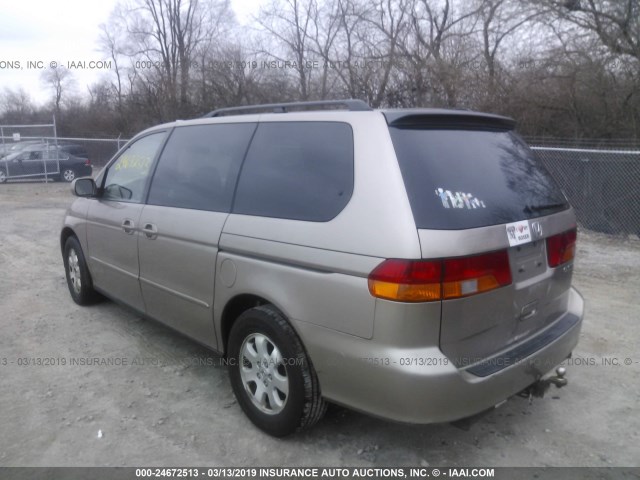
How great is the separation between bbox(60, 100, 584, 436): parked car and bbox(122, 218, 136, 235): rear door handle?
42cm

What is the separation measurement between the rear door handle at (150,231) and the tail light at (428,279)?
1913 millimetres

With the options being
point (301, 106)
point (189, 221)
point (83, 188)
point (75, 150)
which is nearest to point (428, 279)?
point (301, 106)

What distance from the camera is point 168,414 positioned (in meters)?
3.19

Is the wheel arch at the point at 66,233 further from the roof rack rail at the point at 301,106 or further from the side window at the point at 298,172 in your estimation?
the side window at the point at 298,172

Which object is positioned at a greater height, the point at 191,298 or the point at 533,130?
the point at 533,130

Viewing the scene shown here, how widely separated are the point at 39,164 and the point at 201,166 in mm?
18122

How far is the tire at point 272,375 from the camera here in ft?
8.71

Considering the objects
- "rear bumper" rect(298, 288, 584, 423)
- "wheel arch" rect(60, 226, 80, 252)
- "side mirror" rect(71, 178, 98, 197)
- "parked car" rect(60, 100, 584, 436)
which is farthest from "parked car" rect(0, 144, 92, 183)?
"rear bumper" rect(298, 288, 584, 423)

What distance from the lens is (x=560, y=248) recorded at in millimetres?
2918

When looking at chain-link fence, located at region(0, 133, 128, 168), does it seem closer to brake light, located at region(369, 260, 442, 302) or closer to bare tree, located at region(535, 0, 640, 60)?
bare tree, located at region(535, 0, 640, 60)

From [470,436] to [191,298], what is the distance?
6.24 ft

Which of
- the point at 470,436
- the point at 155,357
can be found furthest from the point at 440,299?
the point at 155,357

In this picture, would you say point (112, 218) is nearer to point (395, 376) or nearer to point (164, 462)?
point (164, 462)

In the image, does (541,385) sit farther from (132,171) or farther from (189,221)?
(132,171)
